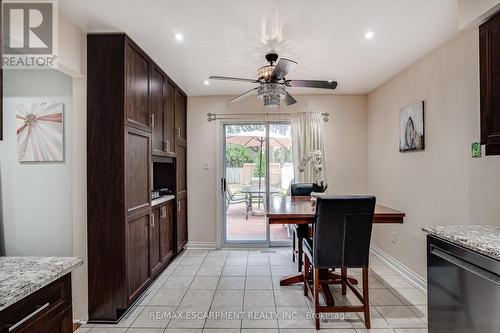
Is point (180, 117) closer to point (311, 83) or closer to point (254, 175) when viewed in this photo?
point (254, 175)

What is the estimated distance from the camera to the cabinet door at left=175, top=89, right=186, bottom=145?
382 cm

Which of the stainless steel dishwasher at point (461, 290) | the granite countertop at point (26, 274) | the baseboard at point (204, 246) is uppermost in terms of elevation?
the granite countertop at point (26, 274)

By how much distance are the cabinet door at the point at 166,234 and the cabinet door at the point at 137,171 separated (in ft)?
2.03

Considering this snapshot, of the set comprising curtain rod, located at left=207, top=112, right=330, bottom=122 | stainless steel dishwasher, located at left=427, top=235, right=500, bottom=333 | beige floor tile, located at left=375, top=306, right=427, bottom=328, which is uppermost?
curtain rod, located at left=207, top=112, right=330, bottom=122

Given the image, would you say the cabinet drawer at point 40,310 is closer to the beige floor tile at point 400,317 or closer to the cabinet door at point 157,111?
the cabinet door at point 157,111

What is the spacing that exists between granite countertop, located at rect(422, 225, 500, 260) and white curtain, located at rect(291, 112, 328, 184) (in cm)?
249

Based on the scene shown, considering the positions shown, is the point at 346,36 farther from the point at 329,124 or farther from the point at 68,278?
the point at 68,278

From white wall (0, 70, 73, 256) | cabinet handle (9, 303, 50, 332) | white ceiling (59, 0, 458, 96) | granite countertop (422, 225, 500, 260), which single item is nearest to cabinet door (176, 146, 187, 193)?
white ceiling (59, 0, 458, 96)

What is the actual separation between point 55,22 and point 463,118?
132 inches

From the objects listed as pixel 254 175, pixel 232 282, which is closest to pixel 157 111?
pixel 254 175

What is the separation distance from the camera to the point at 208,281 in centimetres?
306

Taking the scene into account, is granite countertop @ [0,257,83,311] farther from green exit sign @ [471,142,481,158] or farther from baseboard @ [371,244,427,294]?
baseboard @ [371,244,427,294]

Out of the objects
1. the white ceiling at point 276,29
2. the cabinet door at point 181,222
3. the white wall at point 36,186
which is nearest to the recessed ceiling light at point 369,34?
the white ceiling at point 276,29

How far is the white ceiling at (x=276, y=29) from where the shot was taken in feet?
6.39
